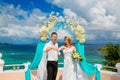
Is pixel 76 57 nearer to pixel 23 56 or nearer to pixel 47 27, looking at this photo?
pixel 47 27

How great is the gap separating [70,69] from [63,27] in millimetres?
1086

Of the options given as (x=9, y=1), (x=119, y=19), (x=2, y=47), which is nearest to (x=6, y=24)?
(x=9, y=1)

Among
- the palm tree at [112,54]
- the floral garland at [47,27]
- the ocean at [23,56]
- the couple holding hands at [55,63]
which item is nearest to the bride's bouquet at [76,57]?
the couple holding hands at [55,63]

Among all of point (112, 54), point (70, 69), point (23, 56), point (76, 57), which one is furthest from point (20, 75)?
point (23, 56)

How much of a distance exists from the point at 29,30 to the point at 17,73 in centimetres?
4463

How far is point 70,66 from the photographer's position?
20.6ft

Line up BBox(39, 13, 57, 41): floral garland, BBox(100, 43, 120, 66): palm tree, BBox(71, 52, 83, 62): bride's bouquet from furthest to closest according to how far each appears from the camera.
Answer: BBox(100, 43, 120, 66): palm tree < BBox(39, 13, 57, 41): floral garland < BBox(71, 52, 83, 62): bride's bouquet

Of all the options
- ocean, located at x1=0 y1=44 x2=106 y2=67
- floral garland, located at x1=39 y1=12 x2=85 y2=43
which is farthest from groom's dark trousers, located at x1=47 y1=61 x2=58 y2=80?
ocean, located at x1=0 y1=44 x2=106 y2=67

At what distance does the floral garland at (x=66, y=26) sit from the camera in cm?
658

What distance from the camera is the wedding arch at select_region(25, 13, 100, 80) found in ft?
21.6

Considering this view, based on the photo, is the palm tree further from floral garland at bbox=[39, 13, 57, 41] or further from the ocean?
the ocean

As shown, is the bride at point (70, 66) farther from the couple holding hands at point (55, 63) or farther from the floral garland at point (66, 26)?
the floral garland at point (66, 26)

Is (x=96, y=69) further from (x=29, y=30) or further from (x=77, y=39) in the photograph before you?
(x=29, y=30)

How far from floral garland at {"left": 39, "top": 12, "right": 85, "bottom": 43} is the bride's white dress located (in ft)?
2.04
